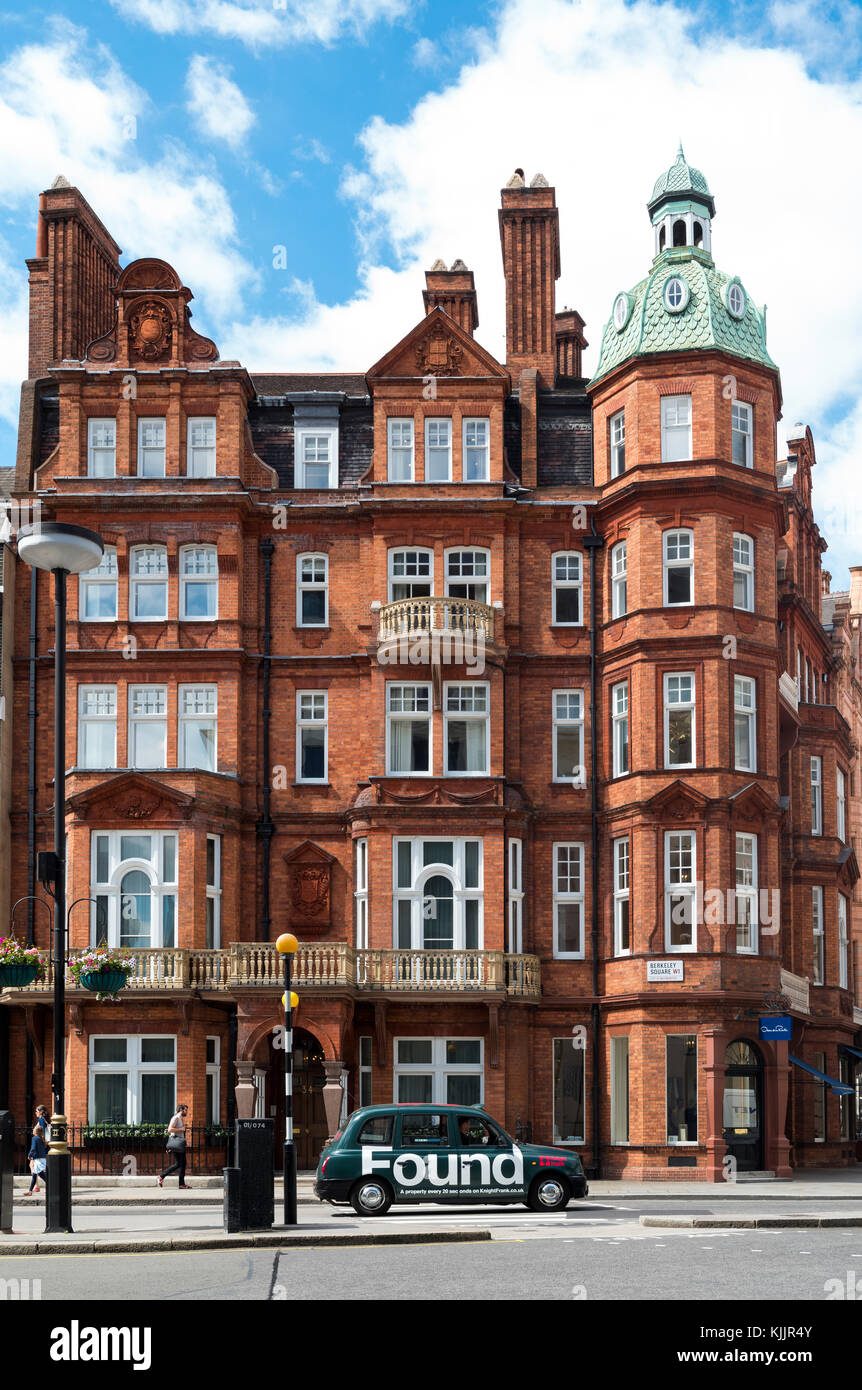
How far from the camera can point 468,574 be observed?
40188mm

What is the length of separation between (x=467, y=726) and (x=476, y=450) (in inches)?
251

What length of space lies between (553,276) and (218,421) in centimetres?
880

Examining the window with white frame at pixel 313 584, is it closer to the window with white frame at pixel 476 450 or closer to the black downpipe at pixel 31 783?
the window with white frame at pixel 476 450

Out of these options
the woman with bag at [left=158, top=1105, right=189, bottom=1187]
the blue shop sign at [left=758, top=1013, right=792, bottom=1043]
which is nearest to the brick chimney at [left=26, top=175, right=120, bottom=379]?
the woman with bag at [left=158, top=1105, right=189, bottom=1187]

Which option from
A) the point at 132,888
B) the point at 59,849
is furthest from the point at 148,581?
the point at 59,849

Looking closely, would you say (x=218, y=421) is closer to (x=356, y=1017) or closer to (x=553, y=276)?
(x=553, y=276)

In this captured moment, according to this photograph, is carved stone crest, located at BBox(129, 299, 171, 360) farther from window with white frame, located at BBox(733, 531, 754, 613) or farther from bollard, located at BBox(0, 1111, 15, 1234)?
bollard, located at BBox(0, 1111, 15, 1234)

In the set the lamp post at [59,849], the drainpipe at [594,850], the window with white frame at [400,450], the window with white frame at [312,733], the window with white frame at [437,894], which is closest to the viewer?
the lamp post at [59,849]

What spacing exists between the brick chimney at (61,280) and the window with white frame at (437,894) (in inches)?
592

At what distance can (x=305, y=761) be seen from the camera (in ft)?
132

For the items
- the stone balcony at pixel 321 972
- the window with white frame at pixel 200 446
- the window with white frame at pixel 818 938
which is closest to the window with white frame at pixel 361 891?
the stone balcony at pixel 321 972

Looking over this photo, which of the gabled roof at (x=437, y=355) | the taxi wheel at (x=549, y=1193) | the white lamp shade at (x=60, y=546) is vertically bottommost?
the taxi wheel at (x=549, y=1193)

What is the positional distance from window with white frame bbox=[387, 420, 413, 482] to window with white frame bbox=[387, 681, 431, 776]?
16.0ft

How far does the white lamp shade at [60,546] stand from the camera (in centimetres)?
2072
